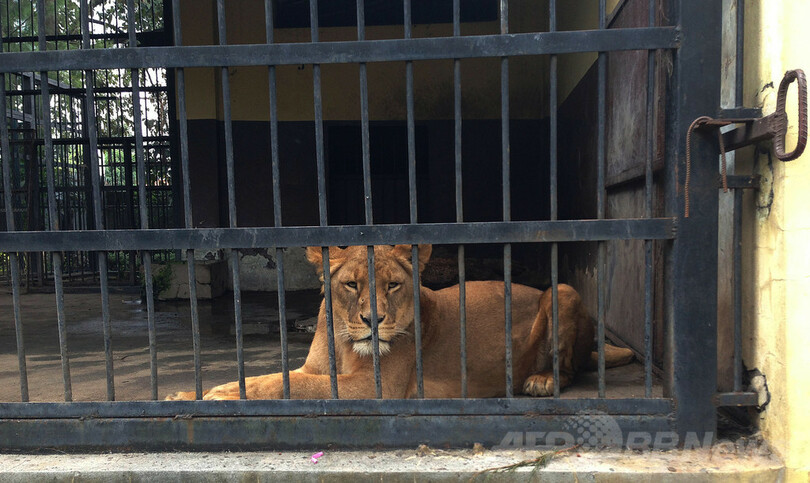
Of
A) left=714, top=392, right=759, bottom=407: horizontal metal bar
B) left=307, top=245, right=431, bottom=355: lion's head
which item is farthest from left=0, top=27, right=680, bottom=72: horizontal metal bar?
left=714, top=392, right=759, bottom=407: horizontal metal bar

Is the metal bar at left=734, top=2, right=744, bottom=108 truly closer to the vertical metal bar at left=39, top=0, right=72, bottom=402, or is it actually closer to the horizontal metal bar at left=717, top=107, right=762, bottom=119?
the horizontal metal bar at left=717, top=107, right=762, bottom=119

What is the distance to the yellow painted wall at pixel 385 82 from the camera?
11.5m

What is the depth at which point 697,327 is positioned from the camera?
2.68m

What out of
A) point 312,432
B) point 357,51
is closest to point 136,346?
point 312,432

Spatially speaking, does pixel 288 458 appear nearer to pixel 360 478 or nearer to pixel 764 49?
pixel 360 478

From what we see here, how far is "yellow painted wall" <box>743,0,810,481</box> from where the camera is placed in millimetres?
2426

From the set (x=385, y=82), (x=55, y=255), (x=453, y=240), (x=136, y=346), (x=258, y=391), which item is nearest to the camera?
(x=453, y=240)

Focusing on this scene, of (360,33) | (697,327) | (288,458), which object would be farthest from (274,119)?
(697,327)

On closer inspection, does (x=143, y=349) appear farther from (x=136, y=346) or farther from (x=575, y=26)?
(x=575, y=26)

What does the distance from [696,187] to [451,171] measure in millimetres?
9142

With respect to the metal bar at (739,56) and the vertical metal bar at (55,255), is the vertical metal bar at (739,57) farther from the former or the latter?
the vertical metal bar at (55,255)

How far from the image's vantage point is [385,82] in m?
11.7

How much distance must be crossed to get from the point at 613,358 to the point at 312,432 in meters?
2.56

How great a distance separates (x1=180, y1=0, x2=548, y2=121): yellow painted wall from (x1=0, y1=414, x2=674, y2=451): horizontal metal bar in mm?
9302
